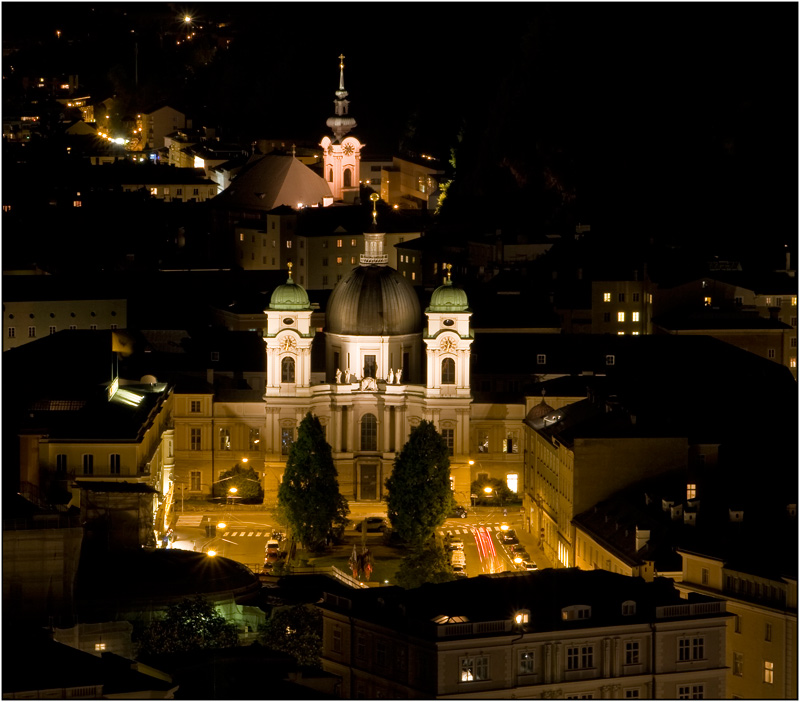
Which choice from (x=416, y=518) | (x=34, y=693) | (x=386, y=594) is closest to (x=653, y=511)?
(x=416, y=518)

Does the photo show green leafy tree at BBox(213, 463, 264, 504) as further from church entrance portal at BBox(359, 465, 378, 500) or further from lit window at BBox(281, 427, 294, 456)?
church entrance portal at BBox(359, 465, 378, 500)

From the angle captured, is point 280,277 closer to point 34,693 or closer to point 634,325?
point 634,325

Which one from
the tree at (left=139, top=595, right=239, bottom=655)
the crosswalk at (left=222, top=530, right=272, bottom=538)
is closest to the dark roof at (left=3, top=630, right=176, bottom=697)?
the tree at (left=139, top=595, right=239, bottom=655)

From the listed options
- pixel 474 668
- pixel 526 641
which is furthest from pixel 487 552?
pixel 474 668

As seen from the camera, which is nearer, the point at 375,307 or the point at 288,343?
the point at 288,343

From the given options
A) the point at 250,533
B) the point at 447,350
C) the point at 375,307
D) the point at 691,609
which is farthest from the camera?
the point at 375,307

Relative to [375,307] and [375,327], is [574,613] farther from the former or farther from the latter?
[375,307]
